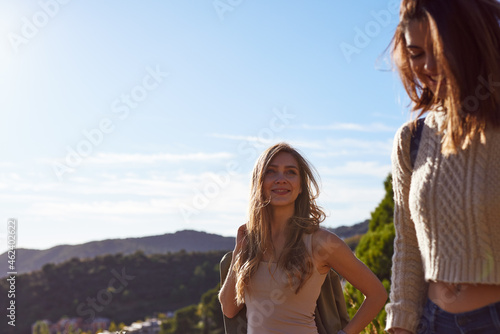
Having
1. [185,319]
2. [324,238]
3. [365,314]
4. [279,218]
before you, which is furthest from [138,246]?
[365,314]

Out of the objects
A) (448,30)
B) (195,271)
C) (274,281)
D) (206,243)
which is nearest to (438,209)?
(448,30)

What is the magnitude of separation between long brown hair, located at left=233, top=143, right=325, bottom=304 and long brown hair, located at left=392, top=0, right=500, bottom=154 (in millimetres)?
2042

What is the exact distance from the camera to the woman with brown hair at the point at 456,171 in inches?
66.1

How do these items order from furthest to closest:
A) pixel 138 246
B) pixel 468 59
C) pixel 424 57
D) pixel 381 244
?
pixel 138 246, pixel 381 244, pixel 424 57, pixel 468 59

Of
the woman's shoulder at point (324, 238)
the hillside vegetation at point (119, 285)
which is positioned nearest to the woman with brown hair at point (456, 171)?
the woman's shoulder at point (324, 238)

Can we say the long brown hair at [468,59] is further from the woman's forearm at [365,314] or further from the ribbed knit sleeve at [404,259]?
the woman's forearm at [365,314]

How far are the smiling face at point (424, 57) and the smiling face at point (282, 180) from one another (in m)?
2.06

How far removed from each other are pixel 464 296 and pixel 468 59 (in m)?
0.70

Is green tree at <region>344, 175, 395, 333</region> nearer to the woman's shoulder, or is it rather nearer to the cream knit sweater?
the woman's shoulder

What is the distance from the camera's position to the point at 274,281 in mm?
3596

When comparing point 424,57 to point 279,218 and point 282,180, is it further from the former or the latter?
point 279,218

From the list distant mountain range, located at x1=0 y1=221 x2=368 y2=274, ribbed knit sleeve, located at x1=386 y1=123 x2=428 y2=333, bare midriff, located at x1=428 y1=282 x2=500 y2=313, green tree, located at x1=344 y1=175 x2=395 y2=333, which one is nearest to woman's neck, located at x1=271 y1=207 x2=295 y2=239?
ribbed knit sleeve, located at x1=386 y1=123 x2=428 y2=333

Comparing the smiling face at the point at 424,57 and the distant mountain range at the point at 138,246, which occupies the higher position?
the distant mountain range at the point at 138,246

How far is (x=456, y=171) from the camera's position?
5.82 feet
